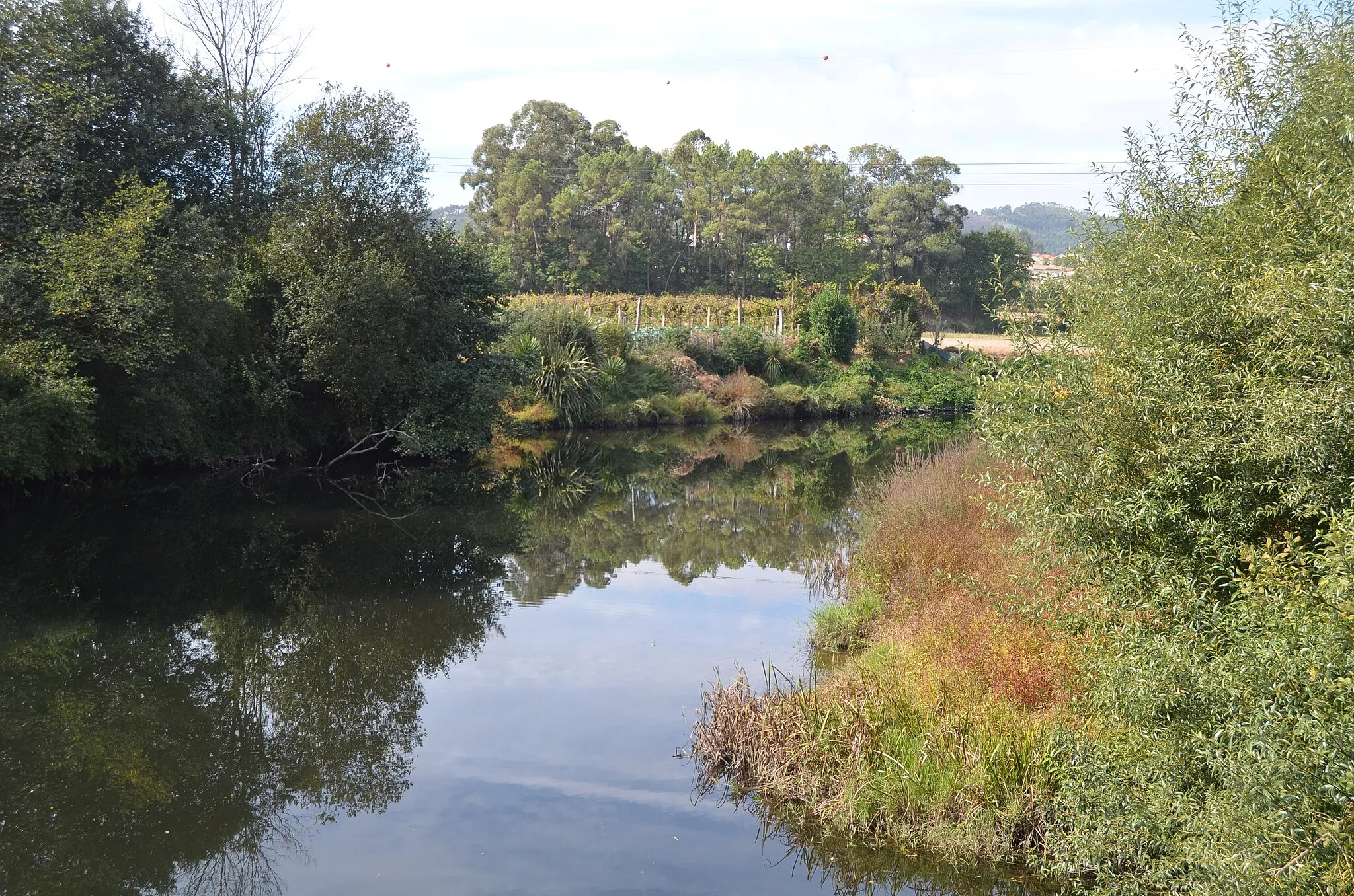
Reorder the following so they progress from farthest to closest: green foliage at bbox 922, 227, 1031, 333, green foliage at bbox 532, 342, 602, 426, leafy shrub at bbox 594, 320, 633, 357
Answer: green foliage at bbox 922, 227, 1031, 333
leafy shrub at bbox 594, 320, 633, 357
green foliage at bbox 532, 342, 602, 426

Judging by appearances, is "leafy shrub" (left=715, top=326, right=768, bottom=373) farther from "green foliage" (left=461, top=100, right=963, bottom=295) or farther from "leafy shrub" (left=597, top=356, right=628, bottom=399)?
"green foliage" (left=461, top=100, right=963, bottom=295)

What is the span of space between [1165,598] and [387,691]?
740cm

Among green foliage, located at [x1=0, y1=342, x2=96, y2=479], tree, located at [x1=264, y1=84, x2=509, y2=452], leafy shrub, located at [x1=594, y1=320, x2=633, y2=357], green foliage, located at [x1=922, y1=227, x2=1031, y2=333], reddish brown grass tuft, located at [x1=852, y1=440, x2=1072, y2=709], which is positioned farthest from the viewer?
green foliage, located at [x1=922, y1=227, x2=1031, y2=333]

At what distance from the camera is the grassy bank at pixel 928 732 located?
6.75m

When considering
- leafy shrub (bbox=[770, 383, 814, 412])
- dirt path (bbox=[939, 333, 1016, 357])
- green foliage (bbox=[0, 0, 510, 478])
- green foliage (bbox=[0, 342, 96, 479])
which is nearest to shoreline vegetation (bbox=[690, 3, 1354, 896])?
green foliage (bbox=[0, 342, 96, 479])

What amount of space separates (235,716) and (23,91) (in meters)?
14.3

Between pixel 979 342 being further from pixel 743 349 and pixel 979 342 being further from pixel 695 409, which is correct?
pixel 695 409

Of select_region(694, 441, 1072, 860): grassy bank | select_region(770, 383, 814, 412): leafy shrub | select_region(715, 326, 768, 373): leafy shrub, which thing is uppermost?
select_region(715, 326, 768, 373): leafy shrub

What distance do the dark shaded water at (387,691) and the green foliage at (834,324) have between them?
82.9ft

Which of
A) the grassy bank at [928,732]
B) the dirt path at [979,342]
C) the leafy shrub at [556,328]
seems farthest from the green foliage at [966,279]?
the grassy bank at [928,732]

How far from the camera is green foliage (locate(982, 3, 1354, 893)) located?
184 inches

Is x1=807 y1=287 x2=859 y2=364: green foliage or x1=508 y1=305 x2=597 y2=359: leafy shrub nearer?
x1=508 y1=305 x2=597 y2=359: leafy shrub

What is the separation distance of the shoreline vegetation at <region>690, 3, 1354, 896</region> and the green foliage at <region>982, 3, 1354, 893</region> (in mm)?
18

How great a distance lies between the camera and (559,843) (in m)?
7.36
